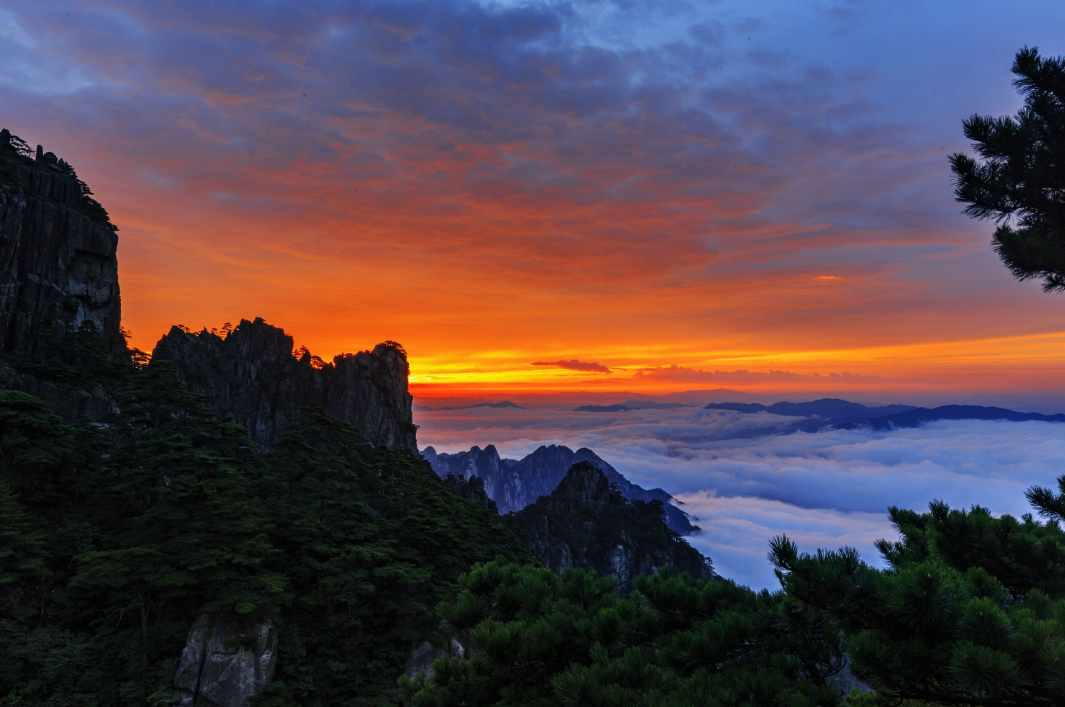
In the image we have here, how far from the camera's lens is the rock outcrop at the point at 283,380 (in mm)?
71812

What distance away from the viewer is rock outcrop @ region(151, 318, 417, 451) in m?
71.8

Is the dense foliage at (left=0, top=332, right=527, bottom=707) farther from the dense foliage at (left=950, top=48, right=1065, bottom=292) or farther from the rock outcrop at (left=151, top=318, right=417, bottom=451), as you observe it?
the rock outcrop at (left=151, top=318, right=417, bottom=451)

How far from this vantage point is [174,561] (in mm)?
21266

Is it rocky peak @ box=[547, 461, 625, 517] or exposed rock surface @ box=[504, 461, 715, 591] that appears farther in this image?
rocky peak @ box=[547, 461, 625, 517]

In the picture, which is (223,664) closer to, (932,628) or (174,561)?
(174,561)

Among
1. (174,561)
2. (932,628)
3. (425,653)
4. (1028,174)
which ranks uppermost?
(1028,174)

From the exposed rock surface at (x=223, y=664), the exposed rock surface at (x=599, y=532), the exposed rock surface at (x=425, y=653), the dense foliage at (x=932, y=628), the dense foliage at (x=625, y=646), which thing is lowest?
the exposed rock surface at (x=599, y=532)

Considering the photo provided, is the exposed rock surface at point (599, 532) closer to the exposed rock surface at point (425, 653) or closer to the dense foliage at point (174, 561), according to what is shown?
the dense foliage at point (174, 561)

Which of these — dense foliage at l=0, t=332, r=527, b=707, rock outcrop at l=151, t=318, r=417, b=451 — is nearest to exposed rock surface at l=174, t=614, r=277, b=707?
dense foliage at l=0, t=332, r=527, b=707

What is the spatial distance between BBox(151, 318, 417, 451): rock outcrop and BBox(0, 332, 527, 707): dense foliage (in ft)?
145

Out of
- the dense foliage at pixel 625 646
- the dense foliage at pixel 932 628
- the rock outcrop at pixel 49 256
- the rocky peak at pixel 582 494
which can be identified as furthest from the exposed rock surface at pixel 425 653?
the rocky peak at pixel 582 494

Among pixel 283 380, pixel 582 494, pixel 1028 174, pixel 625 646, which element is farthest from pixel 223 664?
pixel 582 494

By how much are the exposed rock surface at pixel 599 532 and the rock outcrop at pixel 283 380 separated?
92.3 ft

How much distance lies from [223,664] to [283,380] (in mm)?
62348
